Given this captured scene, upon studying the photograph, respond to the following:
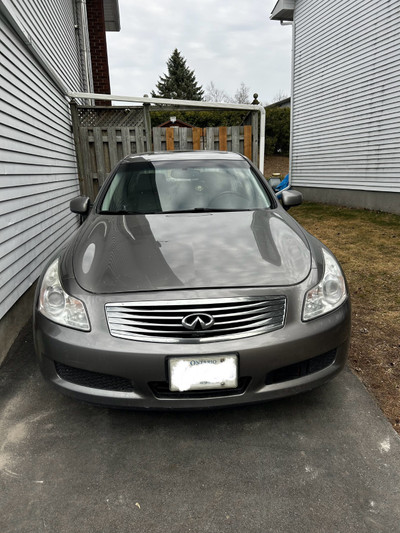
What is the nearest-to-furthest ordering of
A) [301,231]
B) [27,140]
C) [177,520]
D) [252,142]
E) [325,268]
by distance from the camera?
[177,520] < [325,268] < [301,231] < [27,140] < [252,142]

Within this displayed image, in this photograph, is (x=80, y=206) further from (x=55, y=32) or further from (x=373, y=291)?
(x=55, y=32)

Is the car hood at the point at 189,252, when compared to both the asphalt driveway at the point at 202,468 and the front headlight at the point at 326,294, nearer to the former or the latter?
the front headlight at the point at 326,294

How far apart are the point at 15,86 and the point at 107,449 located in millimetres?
3486

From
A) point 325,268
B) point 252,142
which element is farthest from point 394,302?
point 252,142

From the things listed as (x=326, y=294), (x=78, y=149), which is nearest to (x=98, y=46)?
(x=78, y=149)

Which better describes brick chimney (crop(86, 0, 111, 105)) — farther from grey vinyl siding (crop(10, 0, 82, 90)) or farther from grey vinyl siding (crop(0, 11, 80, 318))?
grey vinyl siding (crop(0, 11, 80, 318))

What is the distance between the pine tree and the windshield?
44924 millimetres

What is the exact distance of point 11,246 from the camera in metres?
3.15

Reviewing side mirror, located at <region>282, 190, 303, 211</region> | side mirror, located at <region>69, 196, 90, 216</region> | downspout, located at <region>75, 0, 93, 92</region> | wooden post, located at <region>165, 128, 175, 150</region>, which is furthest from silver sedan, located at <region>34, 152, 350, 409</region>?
downspout, located at <region>75, 0, 93, 92</region>

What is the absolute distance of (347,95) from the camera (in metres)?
9.67

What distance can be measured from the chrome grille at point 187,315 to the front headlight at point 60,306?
154 millimetres

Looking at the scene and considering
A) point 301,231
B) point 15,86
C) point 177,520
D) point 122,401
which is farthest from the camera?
point 15,86

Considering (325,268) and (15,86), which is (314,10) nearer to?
(15,86)

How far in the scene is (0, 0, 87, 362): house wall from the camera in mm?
3151
